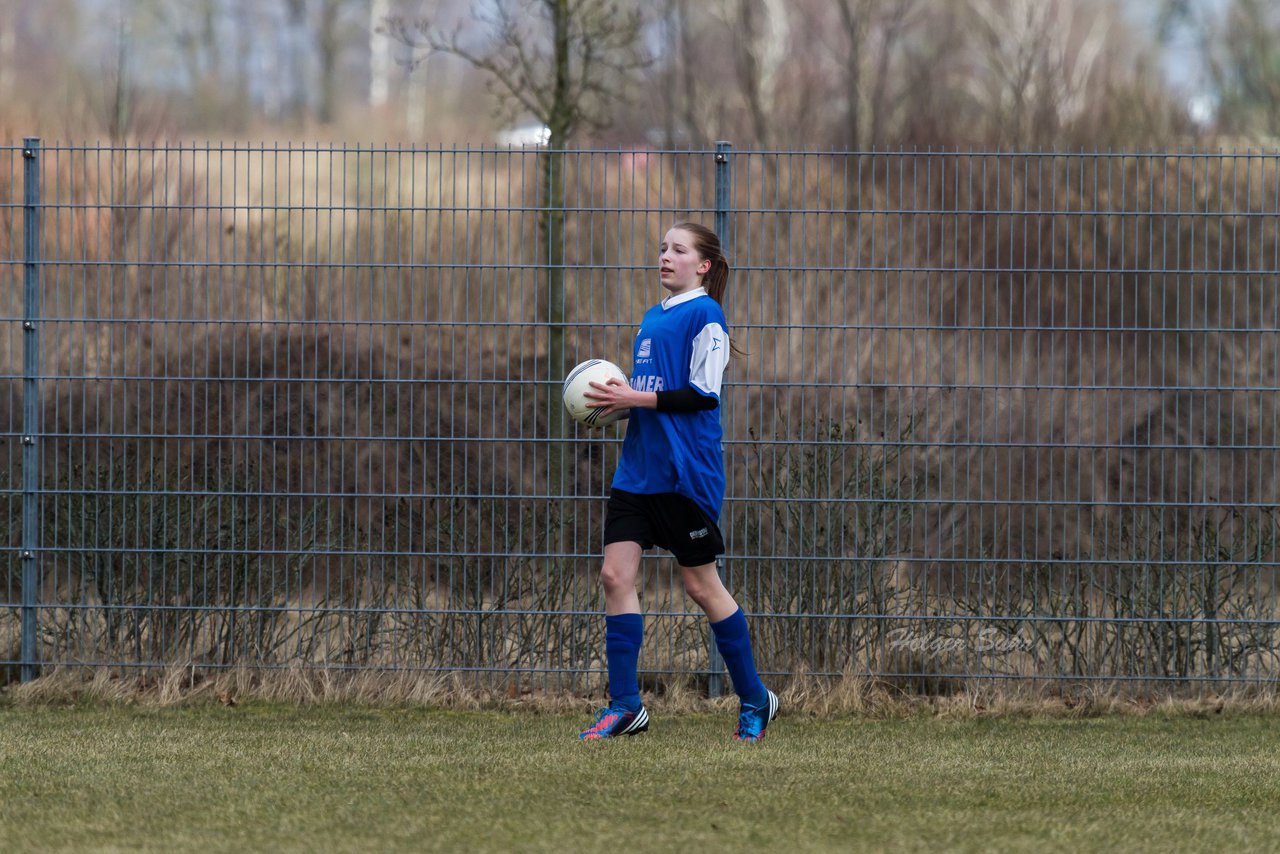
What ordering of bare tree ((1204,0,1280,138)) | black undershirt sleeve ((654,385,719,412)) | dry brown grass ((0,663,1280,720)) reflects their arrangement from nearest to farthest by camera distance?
1. black undershirt sleeve ((654,385,719,412))
2. dry brown grass ((0,663,1280,720))
3. bare tree ((1204,0,1280,138))

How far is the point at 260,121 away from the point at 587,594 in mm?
29345

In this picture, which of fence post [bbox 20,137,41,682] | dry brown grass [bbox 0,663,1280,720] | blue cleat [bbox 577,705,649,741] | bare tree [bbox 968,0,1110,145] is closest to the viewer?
blue cleat [bbox 577,705,649,741]

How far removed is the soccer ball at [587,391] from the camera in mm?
5984

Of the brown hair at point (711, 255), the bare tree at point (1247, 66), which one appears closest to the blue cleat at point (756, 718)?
the brown hair at point (711, 255)

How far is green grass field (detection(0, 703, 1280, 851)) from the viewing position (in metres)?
4.62

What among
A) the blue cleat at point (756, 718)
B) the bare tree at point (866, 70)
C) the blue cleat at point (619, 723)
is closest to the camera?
the blue cleat at point (619, 723)

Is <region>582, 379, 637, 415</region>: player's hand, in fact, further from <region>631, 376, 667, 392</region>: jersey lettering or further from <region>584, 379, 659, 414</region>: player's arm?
<region>631, 376, 667, 392</region>: jersey lettering

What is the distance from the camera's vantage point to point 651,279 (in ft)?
26.4

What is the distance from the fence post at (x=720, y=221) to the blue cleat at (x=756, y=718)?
946 mm

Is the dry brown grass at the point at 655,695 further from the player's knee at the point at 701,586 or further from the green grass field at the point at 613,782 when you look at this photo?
the player's knee at the point at 701,586

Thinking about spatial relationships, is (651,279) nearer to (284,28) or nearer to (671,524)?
(671,524)

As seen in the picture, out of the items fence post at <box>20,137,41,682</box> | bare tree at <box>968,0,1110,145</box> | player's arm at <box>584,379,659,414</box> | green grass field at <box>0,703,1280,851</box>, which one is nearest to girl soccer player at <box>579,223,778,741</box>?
player's arm at <box>584,379,659,414</box>

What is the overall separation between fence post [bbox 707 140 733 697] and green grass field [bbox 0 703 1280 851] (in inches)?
12.7

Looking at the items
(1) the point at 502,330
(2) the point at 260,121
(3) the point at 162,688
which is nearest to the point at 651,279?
(1) the point at 502,330
